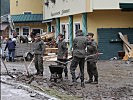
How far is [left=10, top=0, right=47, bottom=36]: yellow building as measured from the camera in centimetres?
4822

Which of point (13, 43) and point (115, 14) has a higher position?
point (115, 14)

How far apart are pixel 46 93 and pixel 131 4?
16591 millimetres

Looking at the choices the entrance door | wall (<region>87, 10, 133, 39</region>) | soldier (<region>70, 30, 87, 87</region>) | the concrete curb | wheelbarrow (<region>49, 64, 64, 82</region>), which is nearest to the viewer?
the concrete curb

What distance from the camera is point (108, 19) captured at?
96.2 feet

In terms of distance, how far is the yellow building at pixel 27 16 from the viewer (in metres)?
48.2

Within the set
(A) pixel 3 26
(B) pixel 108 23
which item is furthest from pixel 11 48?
(A) pixel 3 26

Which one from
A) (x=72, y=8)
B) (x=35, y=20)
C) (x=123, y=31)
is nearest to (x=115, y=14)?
(x=123, y=31)

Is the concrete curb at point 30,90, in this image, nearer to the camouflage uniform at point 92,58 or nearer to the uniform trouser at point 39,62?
the uniform trouser at point 39,62

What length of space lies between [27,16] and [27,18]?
57cm

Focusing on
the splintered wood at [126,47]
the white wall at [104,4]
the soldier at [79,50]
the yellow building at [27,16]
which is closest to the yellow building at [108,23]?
the white wall at [104,4]

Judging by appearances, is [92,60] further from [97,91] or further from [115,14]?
[115,14]

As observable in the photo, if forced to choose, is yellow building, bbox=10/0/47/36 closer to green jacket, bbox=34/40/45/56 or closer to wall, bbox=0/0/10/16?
green jacket, bbox=34/40/45/56

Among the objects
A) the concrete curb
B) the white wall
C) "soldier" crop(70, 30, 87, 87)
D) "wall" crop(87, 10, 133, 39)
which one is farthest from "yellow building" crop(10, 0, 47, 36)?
"soldier" crop(70, 30, 87, 87)

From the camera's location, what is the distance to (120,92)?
13766mm
